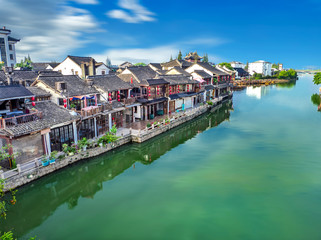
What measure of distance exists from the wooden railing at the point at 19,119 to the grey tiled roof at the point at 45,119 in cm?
32

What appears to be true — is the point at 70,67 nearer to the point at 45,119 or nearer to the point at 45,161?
the point at 45,119

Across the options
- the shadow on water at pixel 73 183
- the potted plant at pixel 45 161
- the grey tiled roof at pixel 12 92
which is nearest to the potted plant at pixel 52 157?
the potted plant at pixel 45 161

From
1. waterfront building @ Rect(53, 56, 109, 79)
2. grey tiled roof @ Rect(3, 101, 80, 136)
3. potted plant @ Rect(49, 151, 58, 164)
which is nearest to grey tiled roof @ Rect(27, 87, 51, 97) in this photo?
grey tiled roof @ Rect(3, 101, 80, 136)

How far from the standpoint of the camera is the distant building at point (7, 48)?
69.0m

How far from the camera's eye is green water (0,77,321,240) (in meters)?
14.2

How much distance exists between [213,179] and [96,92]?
17160mm

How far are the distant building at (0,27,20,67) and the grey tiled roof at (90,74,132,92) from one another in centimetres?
5295

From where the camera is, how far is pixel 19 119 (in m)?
19.7

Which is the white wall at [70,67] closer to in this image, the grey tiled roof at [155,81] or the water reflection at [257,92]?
the grey tiled roof at [155,81]

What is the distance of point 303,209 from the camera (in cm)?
1616

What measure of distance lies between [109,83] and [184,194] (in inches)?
816

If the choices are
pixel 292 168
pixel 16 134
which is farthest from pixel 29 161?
pixel 292 168

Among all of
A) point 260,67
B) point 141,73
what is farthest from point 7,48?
point 260,67

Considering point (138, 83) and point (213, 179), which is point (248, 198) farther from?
point (138, 83)
